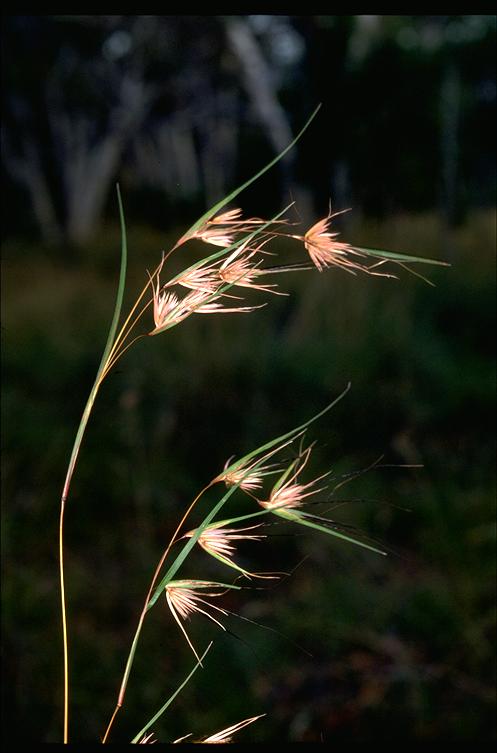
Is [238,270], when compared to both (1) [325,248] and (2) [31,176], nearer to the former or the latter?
(1) [325,248]

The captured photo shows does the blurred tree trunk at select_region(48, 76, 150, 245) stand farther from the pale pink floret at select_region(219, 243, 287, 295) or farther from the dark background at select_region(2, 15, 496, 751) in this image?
the pale pink floret at select_region(219, 243, 287, 295)

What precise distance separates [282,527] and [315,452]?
326 millimetres

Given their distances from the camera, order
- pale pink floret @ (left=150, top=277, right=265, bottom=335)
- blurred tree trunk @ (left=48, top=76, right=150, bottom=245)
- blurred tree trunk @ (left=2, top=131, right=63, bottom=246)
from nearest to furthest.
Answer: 1. pale pink floret @ (left=150, top=277, right=265, bottom=335)
2. blurred tree trunk @ (left=2, top=131, right=63, bottom=246)
3. blurred tree trunk @ (left=48, top=76, right=150, bottom=245)

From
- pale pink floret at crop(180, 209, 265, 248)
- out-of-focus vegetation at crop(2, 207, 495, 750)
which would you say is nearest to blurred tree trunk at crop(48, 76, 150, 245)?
out-of-focus vegetation at crop(2, 207, 495, 750)

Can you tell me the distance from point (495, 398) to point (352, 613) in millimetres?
1398

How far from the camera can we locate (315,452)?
106 inches

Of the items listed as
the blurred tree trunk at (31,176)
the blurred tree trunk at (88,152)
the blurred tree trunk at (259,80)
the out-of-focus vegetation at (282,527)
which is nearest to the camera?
the out-of-focus vegetation at (282,527)

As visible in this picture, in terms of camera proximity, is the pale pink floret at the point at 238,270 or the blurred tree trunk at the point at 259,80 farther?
the blurred tree trunk at the point at 259,80

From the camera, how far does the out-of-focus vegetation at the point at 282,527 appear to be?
6.03 feet

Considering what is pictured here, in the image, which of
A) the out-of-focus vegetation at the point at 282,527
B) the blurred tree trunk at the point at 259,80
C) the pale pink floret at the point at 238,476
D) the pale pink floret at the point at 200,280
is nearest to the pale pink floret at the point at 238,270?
the pale pink floret at the point at 200,280

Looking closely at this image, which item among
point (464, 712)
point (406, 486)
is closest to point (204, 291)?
point (464, 712)

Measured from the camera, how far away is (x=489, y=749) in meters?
1.63

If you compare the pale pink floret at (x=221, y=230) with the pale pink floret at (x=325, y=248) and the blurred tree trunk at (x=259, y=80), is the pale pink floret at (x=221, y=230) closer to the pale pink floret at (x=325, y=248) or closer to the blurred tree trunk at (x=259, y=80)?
the pale pink floret at (x=325, y=248)

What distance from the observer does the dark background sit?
184cm
